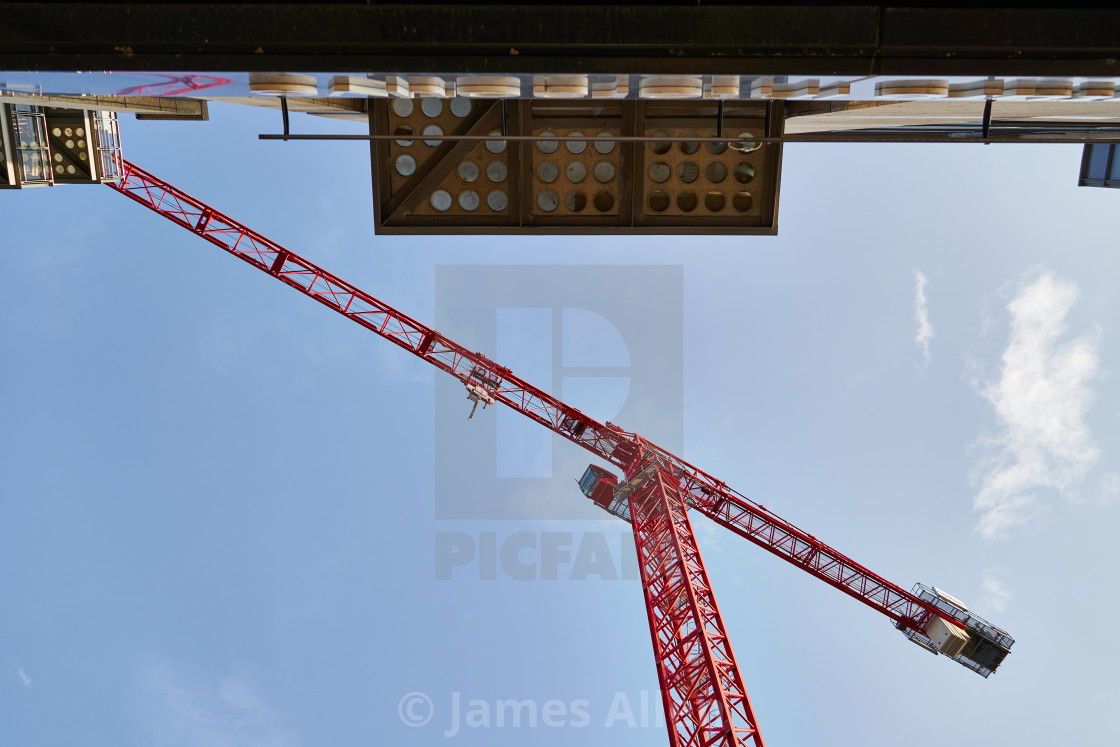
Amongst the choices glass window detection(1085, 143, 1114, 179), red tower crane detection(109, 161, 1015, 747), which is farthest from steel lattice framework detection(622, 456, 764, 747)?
glass window detection(1085, 143, 1114, 179)

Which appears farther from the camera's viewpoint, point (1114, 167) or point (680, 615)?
point (680, 615)

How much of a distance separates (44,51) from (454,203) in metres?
8.47

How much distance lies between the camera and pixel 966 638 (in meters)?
31.3

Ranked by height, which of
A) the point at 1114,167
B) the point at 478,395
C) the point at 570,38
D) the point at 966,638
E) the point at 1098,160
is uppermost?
the point at 570,38

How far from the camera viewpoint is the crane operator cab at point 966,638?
31000mm

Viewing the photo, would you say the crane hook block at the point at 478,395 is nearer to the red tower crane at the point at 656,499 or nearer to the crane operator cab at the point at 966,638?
the red tower crane at the point at 656,499

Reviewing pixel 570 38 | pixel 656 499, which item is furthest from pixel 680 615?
pixel 570 38

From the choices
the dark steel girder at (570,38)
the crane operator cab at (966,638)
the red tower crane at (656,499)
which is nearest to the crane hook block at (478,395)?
the red tower crane at (656,499)

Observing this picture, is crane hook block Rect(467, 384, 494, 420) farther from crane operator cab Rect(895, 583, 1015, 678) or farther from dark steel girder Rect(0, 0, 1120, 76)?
dark steel girder Rect(0, 0, 1120, 76)

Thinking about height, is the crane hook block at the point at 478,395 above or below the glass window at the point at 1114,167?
below

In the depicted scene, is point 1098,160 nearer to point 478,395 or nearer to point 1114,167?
point 1114,167

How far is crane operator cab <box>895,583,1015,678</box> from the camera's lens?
31.0 meters

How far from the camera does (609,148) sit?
13.2 meters

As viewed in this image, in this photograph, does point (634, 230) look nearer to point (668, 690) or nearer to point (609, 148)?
point (609, 148)
